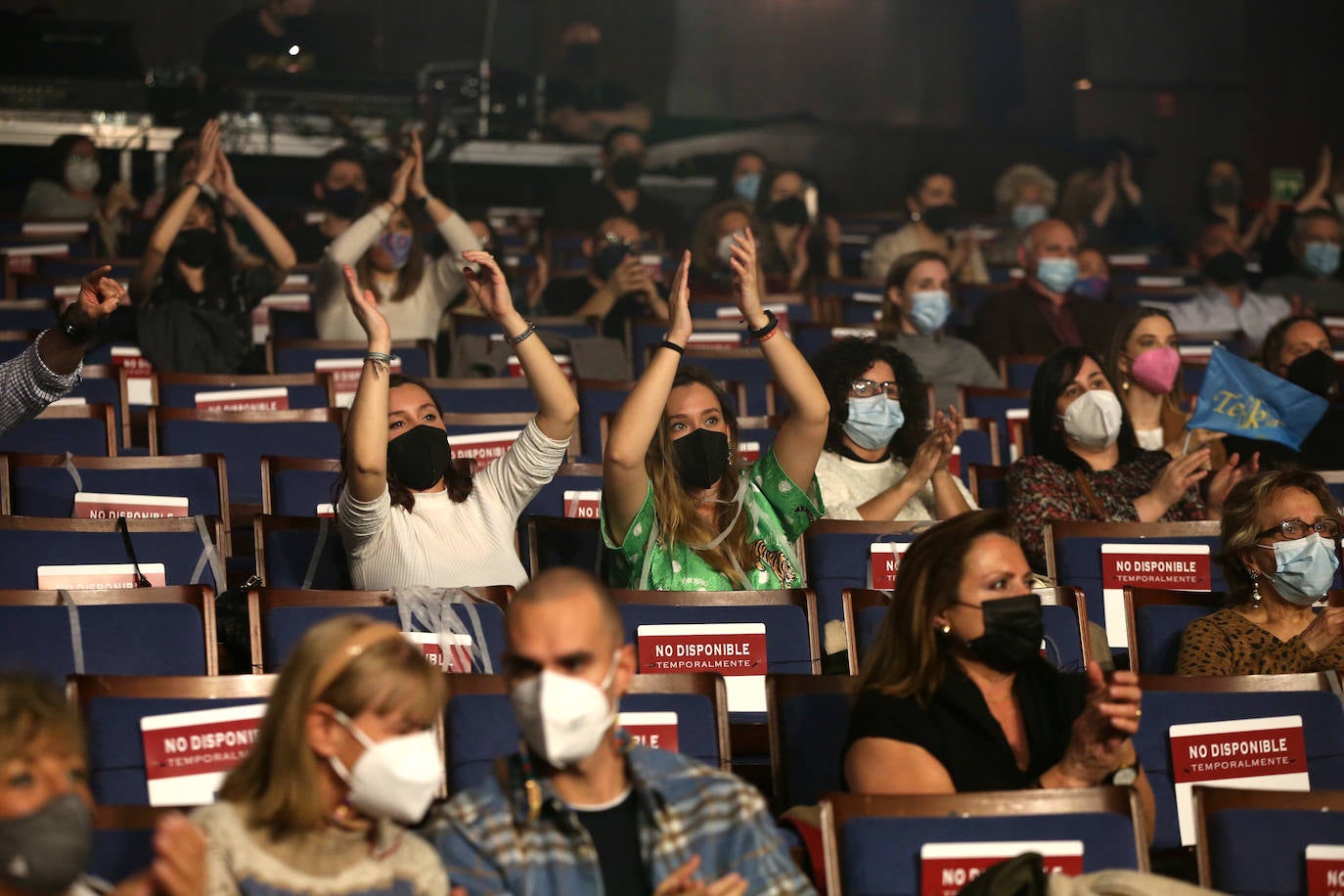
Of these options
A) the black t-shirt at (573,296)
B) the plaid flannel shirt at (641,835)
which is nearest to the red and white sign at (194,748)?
the plaid flannel shirt at (641,835)

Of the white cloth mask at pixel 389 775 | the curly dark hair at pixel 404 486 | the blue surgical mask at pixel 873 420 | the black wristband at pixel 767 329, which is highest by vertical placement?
the black wristband at pixel 767 329

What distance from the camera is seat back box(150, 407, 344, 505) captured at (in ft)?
16.6

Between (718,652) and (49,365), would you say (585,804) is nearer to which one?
(718,652)

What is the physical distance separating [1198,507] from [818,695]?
212 cm

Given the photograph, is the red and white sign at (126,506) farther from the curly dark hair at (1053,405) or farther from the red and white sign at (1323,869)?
the red and white sign at (1323,869)

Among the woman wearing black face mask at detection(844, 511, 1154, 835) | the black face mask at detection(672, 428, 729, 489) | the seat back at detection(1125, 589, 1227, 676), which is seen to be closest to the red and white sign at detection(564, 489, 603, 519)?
the black face mask at detection(672, 428, 729, 489)

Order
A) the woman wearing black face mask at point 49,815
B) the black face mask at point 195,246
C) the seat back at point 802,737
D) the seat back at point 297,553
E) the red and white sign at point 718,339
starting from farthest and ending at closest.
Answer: the red and white sign at point 718,339 < the black face mask at point 195,246 < the seat back at point 297,553 < the seat back at point 802,737 < the woman wearing black face mask at point 49,815

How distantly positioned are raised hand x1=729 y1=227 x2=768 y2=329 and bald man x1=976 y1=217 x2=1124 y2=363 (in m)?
3.60

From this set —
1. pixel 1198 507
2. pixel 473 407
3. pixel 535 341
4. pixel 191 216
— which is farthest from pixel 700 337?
pixel 535 341

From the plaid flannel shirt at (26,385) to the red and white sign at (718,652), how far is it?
1.50 m

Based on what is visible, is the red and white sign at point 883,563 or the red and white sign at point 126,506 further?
the red and white sign at point 126,506

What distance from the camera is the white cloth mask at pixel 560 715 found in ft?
7.69

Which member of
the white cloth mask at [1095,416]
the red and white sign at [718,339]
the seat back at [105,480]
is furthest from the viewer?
the red and white sign at [718,339]

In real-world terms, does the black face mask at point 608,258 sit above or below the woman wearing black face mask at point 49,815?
above
